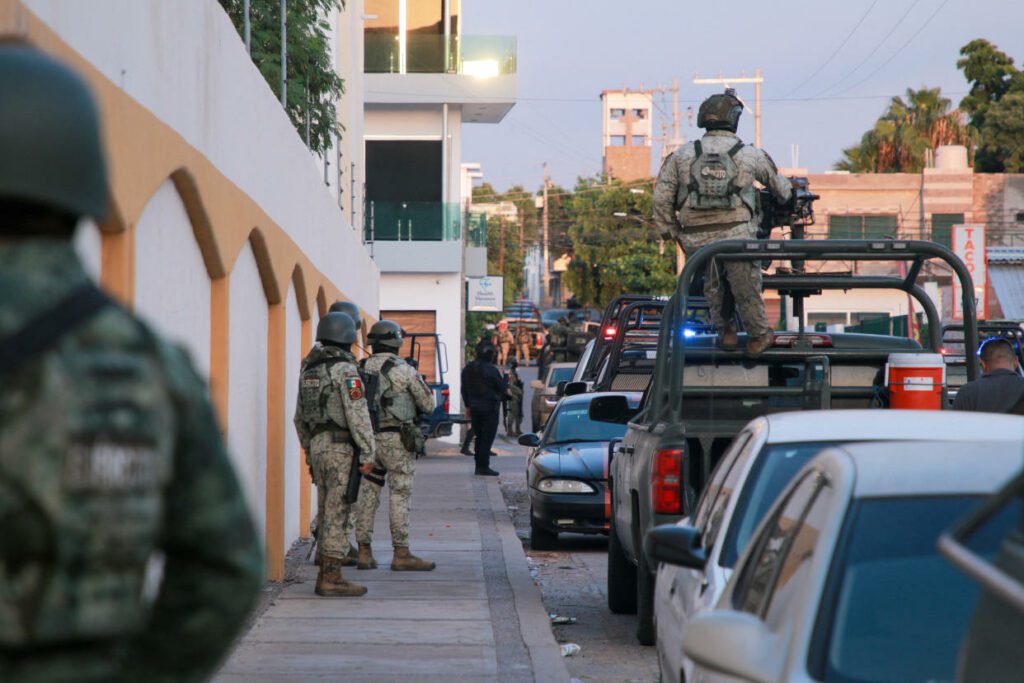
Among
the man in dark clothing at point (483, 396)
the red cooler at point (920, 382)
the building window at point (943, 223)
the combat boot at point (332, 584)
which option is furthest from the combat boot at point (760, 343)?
the building window at point (943, 223)

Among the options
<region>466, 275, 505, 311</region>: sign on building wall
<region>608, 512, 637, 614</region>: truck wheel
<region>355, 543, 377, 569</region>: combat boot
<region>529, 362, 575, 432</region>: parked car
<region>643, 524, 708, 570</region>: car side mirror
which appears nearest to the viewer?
<region>643, 524, 708, 570</region>: car side mirror

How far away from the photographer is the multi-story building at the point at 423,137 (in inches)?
1379

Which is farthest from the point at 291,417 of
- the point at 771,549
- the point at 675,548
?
the point at 771,549

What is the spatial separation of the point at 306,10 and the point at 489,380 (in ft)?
26.5

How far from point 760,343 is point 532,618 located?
8.36 feet

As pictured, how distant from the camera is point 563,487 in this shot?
14.9 metres

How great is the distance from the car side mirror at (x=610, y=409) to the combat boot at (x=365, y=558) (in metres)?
2.84

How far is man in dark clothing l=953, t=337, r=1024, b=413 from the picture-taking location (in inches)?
386

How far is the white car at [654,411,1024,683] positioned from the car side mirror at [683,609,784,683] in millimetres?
1267

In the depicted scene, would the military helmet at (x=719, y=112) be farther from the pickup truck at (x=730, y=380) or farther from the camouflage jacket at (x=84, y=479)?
the camouflage jacket at (x=84, y=479)

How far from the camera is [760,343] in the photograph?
9109 mm

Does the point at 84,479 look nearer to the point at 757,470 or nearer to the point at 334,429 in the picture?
the point at 757,470

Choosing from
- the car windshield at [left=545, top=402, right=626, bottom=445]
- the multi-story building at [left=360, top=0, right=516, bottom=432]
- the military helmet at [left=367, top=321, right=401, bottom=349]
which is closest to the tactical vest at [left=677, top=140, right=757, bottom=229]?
the military helmet at [left=367, top=321, right=401, bottom=349]

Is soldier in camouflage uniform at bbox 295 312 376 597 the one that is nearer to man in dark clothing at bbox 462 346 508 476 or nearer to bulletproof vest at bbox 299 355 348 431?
bulletproof vest at bbox 299 355 348 431
